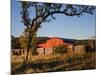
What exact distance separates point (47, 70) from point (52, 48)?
0.20 metres

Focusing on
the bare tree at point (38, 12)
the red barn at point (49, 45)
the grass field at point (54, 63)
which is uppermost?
the bare tree at point (38, 12)

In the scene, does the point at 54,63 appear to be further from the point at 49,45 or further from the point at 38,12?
the point at 38,12

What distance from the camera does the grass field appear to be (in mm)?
1803

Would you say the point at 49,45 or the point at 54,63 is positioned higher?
the point at 49,45

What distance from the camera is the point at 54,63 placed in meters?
1.91

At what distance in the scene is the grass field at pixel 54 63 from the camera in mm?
1803

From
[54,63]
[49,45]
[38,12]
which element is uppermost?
[38,12]

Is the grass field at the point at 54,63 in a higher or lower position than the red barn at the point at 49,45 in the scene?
lower

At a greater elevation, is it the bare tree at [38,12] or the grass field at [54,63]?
the bare tree at [38,12]

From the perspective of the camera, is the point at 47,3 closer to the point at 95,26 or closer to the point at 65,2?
the point at 65,2

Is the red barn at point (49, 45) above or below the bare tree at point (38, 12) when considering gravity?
below

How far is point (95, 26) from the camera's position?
6.73 ft

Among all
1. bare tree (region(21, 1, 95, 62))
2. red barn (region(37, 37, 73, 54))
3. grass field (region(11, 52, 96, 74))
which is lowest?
grass field (region(11, 52, 96, 74))

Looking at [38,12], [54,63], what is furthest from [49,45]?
[38,12]
